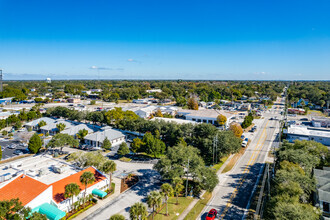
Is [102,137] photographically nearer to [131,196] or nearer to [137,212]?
[131,196]

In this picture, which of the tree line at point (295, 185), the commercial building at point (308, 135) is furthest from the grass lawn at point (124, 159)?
the commercial building at point (308, 135)

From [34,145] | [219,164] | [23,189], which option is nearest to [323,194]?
[219,164]

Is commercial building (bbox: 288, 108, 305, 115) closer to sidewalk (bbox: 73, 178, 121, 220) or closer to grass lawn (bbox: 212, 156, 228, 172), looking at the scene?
grass lawn (bbox: 212, 156, 228, 172)

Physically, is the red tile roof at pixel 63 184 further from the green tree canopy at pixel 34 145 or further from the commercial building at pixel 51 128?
the commercial building at pixel 51 128

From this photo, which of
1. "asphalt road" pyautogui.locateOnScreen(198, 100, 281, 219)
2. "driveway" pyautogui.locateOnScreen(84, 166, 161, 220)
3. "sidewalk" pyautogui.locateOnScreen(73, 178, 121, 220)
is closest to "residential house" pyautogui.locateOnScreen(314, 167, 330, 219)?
"asphalt road" pyautogui.locateOnScreen(198, 100, 281, 219)

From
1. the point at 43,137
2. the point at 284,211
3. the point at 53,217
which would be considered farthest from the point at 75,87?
the point at 284,211

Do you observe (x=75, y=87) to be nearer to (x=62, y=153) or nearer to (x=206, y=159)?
(x=62, y=153)
